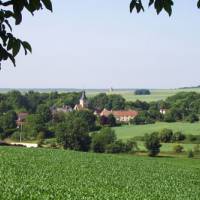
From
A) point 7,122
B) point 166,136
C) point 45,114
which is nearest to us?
point 166,136

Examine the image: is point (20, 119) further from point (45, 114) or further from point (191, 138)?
point (191, 138)

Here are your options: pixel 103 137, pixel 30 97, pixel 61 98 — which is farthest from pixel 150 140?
pixel 61 98

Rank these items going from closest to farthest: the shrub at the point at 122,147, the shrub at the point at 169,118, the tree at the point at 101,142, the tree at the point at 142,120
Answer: the shrub at the point at 122,147 → the tree at the point at 101,142 → the shrub at the point at 169,118 → the tree at the point at 142,120

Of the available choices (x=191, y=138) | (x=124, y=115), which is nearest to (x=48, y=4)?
(x=191, y=138)

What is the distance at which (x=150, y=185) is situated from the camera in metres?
30.8

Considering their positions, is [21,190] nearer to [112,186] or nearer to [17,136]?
[112,186]

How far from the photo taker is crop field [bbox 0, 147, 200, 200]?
2284 cm

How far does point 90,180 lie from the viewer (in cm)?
3002

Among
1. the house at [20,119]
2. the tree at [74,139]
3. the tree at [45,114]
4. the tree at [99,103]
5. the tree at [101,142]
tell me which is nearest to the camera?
the tree at [101,142]

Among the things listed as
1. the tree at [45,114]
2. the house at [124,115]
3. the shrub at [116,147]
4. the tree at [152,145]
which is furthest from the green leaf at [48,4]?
the house at [124,115]

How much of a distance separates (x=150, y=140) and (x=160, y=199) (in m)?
51.0

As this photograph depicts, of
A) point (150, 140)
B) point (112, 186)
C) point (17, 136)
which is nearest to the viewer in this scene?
point (112, 186)

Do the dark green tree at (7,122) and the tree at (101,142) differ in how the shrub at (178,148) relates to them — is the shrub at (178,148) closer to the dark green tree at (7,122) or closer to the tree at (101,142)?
the tree at (101,142)

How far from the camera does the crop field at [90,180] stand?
2284 cm
